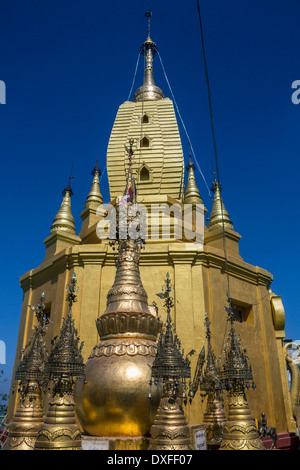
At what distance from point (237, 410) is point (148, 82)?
2192 centimetres

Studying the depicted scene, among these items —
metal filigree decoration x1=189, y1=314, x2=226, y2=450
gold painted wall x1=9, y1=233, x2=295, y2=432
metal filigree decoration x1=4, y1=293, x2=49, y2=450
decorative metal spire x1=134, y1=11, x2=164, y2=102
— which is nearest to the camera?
metal filigree decoration x1=4, y1=293, x2=49, y2=450

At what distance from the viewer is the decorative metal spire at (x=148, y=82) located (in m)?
23.3

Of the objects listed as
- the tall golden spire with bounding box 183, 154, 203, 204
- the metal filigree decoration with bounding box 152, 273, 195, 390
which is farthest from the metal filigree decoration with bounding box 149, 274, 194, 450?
the tall golden spire with bounding box 183, 154, 203, 204

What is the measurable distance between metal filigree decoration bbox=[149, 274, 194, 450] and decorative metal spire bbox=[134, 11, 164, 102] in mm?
19463

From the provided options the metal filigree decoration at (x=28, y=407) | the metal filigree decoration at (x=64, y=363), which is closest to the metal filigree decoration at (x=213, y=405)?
the metal filigree decoration at (x=28, y=407)

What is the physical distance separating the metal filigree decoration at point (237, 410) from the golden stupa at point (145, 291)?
1.42 m

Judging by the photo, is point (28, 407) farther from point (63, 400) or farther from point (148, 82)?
point (148, 82)

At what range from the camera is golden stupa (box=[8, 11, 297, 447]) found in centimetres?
661

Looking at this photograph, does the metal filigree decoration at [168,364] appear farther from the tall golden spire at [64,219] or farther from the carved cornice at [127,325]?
the tall golden spire at [64,219]

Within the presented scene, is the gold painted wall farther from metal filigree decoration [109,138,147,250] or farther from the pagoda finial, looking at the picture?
the pagoda finial

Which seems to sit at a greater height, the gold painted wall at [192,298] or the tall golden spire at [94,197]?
the tall golden spire at [94,197]

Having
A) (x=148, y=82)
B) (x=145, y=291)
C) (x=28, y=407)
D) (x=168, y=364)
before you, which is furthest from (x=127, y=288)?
(x=148, y=82)
